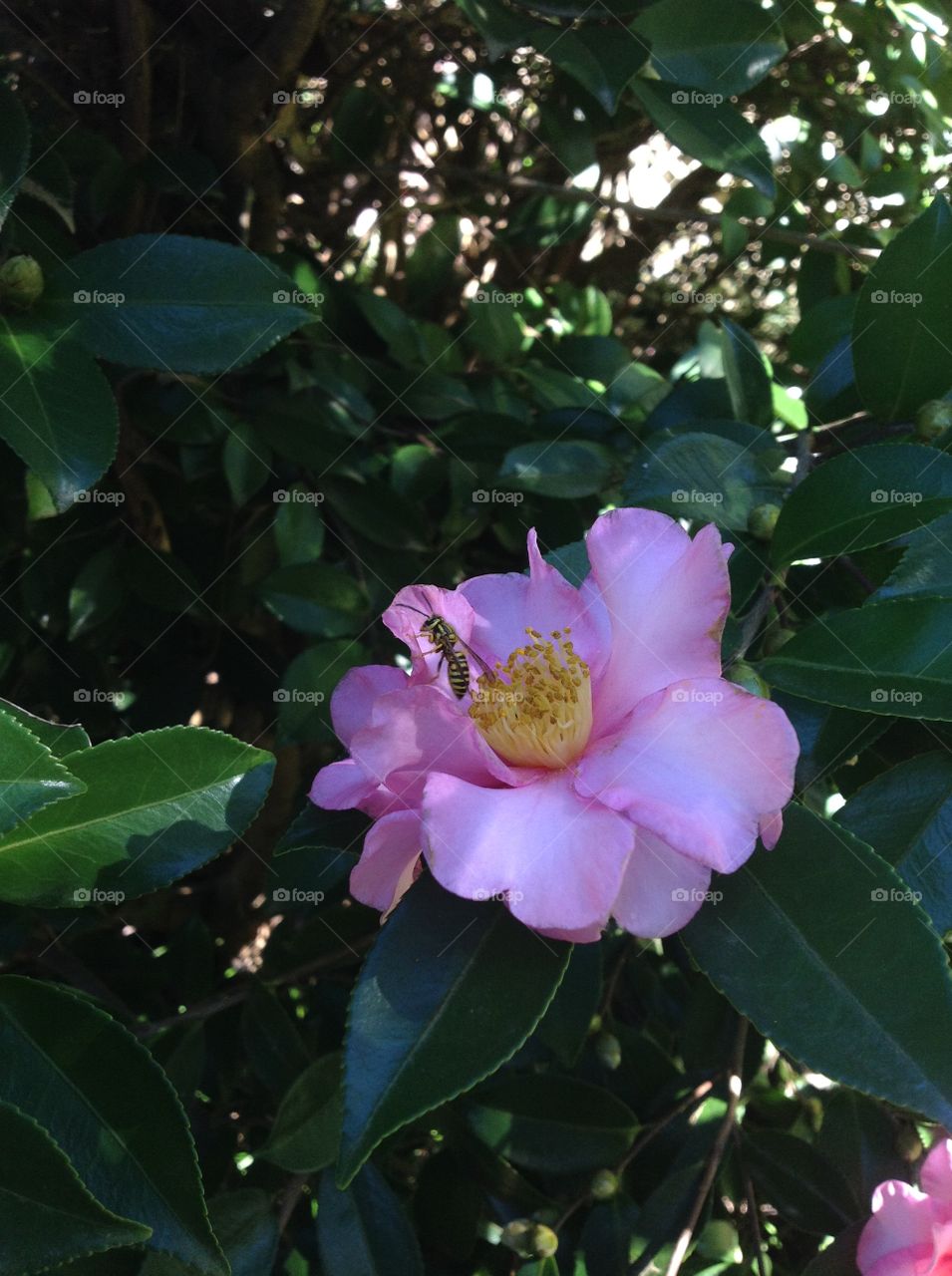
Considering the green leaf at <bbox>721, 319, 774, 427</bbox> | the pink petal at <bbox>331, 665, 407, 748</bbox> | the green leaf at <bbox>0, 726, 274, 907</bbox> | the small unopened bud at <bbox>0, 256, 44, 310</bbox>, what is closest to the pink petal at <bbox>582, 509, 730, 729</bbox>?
the pink petal at <bbox>331, 665, 407, 748</bbox>

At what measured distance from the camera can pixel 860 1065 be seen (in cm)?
53

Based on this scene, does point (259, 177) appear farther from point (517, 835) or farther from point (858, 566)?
point (517, 835)

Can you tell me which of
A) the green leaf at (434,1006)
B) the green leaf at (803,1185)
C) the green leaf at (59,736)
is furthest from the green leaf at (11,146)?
the green leaf at (803,1185)

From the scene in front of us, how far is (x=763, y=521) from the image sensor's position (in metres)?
0.78

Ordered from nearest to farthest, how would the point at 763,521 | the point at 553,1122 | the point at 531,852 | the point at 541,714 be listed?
the point at 531,852, the point at 541,714, the point at 763,521, the point at 553,1122

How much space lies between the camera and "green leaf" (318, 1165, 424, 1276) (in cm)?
88

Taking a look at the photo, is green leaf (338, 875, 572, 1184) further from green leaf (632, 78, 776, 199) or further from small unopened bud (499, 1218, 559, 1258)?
green leaf (632, 78, 776, 199)

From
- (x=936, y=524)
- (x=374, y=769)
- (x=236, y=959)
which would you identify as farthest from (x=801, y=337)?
(x=236, y=959)

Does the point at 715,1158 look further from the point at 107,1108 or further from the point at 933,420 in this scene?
the point at 933,420

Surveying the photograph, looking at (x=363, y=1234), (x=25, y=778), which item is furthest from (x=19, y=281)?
(x=363, y=1234)

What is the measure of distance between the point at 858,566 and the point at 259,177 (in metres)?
0.91

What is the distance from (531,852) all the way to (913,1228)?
0.42m

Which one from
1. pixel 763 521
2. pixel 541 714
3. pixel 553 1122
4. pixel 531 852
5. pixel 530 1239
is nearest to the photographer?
pixel 531 852

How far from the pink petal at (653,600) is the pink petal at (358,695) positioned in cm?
13
